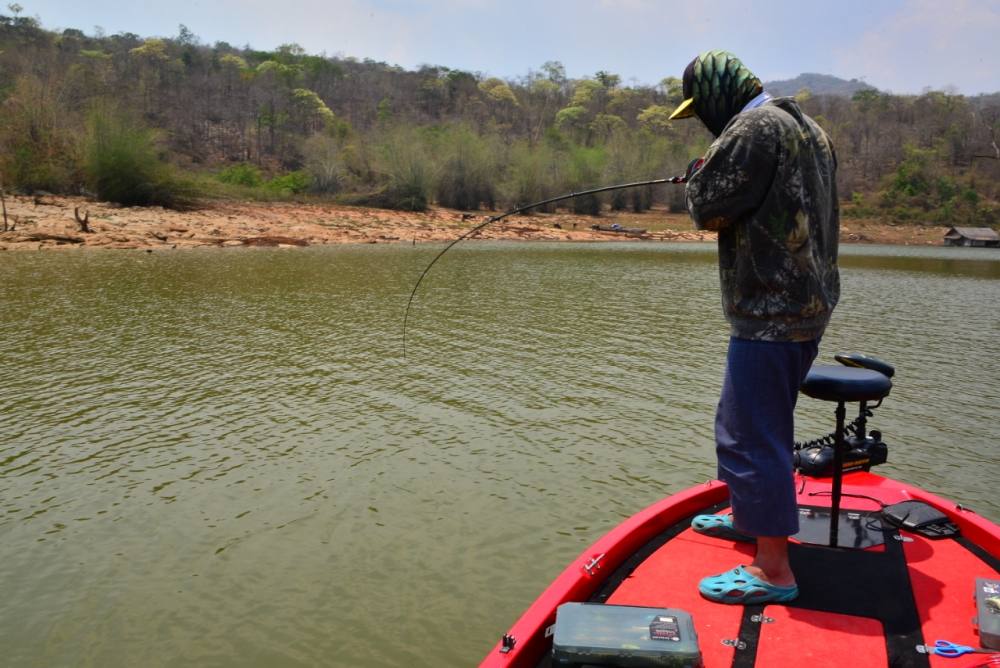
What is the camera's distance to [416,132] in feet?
199

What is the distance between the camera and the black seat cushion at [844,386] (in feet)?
11.8

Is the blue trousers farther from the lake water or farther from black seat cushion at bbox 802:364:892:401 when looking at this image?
the lake water

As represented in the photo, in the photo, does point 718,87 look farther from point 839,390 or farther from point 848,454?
point 848,454

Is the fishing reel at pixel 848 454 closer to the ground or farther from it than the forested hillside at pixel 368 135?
closer to the ground

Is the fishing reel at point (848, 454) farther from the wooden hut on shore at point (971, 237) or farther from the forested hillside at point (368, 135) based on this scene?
the wooden hut on shore at point (971, 237)

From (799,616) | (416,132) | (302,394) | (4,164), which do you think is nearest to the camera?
(799,616)

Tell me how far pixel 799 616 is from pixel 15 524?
545 cm

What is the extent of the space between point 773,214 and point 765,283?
0.94ft

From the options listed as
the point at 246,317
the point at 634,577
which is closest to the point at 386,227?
the point at 246,317

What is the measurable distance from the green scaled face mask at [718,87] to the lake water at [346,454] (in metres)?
3.06

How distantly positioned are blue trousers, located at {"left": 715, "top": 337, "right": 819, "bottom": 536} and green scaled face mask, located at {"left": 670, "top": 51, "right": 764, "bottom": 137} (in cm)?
105

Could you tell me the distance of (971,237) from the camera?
62312mm

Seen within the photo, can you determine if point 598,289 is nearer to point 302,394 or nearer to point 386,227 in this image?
point 302,394

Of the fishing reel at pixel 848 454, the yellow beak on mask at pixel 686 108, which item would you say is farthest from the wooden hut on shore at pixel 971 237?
the yellow beak on mask at pixel 686 108
